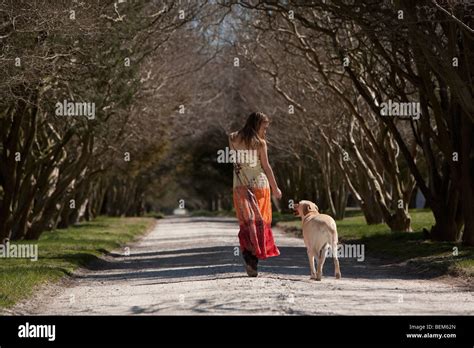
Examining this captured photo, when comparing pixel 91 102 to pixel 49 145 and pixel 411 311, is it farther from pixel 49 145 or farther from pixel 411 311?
pixel 411 311

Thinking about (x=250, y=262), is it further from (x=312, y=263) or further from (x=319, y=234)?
(x=319, y=234)

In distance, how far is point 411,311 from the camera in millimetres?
11945

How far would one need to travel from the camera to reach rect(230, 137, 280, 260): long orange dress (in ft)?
51.3

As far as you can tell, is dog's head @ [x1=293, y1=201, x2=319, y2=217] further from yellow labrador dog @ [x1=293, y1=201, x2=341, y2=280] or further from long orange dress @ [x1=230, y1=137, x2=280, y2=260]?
long orange dress @ [x1=230, y1=137, x2=280, y2=260]

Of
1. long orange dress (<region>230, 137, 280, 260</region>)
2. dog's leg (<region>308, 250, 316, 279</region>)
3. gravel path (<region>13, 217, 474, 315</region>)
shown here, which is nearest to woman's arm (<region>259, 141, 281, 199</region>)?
long orange dress (<region>230, 137, 280, 260</region>)

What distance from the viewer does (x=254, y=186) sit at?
618 inches

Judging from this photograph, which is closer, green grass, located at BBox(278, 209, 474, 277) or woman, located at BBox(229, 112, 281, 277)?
woman, located at BBox(229, 112, 281, 277)

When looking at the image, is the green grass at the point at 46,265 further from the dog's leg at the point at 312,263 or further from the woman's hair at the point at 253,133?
the dog's leg at the point at 312,263

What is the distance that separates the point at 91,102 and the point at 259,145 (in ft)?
37.0

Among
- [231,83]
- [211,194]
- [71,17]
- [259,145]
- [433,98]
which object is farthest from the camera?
[211,194]

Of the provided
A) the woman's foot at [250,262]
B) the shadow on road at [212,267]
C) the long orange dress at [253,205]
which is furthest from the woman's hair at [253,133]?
the shadow on road at [212,267]

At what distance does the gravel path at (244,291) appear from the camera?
12422 mm
